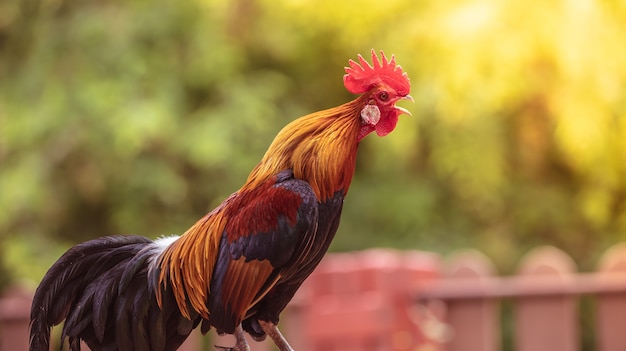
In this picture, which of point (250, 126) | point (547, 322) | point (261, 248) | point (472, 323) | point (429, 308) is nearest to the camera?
point (261, 248)

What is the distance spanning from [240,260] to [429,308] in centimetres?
288

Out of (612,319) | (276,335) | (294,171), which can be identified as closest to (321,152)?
(294,171)

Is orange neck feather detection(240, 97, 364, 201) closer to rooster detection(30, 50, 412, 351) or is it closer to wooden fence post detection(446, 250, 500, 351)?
rooster detection(30, 50, 412, 351)

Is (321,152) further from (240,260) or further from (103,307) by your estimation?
(103,307)

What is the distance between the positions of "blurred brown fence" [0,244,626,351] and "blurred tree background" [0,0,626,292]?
2.81ft

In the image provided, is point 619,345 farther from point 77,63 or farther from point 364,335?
point 77,63

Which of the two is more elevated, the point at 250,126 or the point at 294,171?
the point at 250,126

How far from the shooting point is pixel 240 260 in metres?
1.66

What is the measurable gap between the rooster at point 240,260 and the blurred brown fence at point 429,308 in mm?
2295

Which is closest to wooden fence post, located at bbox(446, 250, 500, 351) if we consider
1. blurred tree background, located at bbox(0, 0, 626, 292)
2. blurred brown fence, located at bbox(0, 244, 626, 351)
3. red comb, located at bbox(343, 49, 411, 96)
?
blurred brown fence, located at bbox(0, 244, 626, 351)

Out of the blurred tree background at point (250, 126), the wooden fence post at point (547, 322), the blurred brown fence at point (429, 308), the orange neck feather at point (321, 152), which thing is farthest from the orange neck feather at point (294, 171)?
the blurred tree background at point (250, 126)

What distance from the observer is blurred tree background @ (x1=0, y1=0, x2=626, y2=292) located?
515 centimetres

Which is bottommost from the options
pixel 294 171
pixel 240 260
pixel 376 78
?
pixel 240 260

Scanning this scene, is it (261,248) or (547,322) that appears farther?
(547,322)
